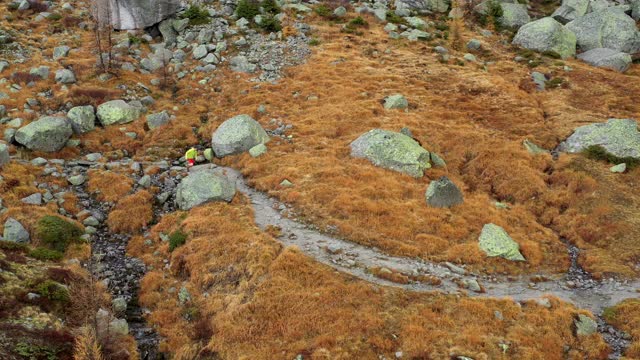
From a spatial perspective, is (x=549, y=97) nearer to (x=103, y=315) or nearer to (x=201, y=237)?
(x=201, y=237)

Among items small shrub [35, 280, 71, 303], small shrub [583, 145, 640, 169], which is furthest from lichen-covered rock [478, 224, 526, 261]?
small shrub [35, 280, 71, 303]

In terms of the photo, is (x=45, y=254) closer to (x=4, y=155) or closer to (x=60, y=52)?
(x=4, y=155)

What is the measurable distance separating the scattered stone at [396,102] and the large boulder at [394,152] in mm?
8791

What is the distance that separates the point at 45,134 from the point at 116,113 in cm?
677

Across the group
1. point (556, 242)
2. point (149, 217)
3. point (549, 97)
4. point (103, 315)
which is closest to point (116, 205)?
point (149, 217)

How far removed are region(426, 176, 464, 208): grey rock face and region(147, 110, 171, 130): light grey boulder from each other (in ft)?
82.5

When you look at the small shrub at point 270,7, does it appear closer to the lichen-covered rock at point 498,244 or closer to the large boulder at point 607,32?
the large boulder at point 607,32

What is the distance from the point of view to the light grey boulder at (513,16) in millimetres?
68562

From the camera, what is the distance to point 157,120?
4150cm

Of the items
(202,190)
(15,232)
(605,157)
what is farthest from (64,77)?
(605,157)

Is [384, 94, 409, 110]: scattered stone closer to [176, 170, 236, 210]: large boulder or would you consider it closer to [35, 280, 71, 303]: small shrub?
[176, 170, 236, 210]: large boulder

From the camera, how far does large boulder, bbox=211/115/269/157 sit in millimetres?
37781

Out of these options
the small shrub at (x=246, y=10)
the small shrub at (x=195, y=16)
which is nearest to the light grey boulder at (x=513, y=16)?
the small shrub at (x=246, y=10)

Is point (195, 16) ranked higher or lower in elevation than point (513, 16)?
lower
